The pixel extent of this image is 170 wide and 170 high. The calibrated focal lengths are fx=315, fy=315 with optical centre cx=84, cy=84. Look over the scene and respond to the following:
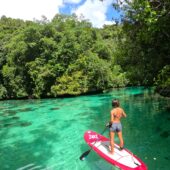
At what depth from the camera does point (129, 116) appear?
22891mm

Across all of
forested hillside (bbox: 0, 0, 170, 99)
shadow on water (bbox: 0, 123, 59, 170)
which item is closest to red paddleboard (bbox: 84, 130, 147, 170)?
shadow on water (bbox: 0, 123, 59, 170)

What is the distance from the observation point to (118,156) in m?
11.3

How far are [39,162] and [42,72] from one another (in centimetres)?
3194

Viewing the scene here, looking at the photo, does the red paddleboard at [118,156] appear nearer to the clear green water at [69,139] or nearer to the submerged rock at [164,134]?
the clear green water at [69,139]

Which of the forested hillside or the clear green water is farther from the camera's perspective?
the forested hillside

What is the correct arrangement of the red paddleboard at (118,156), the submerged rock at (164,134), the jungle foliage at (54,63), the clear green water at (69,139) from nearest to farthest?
the red paddleboard at (118,156) → the clear green water at (69,139) → the submerged rock at (164,134) → the jungle foliage at (54,63)

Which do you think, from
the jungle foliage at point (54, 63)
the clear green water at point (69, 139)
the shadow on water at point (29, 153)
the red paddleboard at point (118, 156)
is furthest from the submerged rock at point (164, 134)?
the jungle foliage at point (54, 63)


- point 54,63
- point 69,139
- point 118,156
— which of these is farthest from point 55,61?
point 118,156

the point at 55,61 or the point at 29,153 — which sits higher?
the point at 55,61

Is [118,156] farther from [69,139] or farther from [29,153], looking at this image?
[69,139]

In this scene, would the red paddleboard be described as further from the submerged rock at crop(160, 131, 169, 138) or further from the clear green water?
the submerged rock at crop(160, 131, 169, 138)

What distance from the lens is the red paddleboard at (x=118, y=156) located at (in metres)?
10.4

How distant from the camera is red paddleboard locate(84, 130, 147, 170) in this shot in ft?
34.2

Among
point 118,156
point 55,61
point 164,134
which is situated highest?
point 55,61
